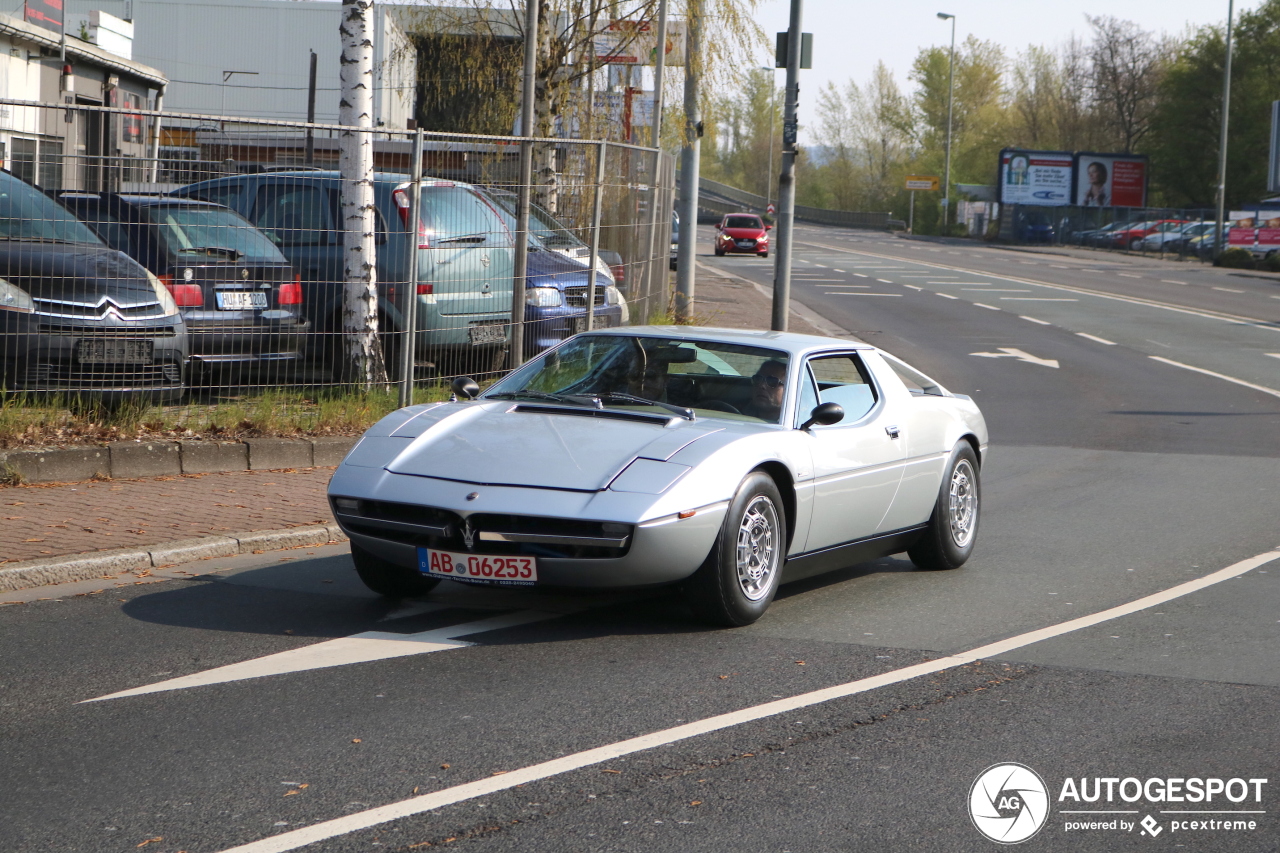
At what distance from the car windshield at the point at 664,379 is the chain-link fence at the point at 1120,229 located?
55307mm

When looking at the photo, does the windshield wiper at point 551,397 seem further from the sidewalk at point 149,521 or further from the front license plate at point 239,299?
the front license plate at point 239,299

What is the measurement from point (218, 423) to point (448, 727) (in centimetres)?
581

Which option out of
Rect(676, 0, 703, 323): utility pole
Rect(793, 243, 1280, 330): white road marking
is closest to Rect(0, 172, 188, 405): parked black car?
Rect(676, 0, 703, 323): utility pole

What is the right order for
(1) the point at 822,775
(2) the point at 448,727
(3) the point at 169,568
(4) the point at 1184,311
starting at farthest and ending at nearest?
(4) the point at 1184,311 → (3) the point at 169,568 → (2) the point at 448,727 → (1) the point at 822,775

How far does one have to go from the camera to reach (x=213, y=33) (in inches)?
2159

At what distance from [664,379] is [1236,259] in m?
52.0

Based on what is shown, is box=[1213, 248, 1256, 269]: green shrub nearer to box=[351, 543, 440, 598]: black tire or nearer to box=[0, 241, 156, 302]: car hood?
box=[0, 241, 156, 302]: car hood

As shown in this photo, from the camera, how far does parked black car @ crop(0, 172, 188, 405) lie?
8734 millimetres

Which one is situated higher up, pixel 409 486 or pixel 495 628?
pixel 409 486

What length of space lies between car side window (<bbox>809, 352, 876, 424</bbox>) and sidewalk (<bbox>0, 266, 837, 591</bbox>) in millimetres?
2947

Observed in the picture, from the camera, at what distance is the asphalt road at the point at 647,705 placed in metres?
3.94

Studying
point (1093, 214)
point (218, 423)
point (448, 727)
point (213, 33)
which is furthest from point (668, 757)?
point (1093, 214)

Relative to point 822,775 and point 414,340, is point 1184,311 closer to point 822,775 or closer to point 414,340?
point 414,340

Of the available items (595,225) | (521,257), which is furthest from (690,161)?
(521,257)
